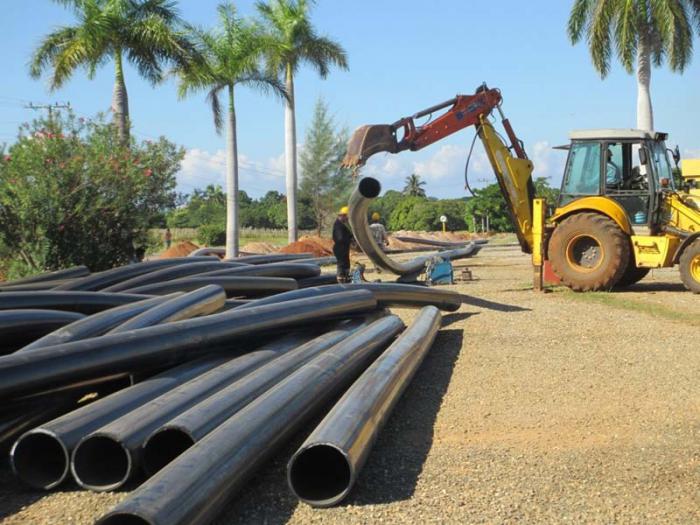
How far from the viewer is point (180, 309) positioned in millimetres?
6305

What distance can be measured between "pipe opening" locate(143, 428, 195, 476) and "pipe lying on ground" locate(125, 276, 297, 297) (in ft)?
14.2

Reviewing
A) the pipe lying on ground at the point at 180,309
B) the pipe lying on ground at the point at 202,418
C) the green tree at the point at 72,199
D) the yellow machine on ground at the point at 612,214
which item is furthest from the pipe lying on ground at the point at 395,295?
the green tree at the point at 72,199

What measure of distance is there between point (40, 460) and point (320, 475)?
1618 mm

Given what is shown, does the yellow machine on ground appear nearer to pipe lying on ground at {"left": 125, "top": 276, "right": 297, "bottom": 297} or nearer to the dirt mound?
pipe lying on ground at {"left": 125, "top": 276, "right": 297, "bottom": 297}

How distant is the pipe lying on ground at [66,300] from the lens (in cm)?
651

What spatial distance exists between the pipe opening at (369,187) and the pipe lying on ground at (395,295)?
2.09 metres

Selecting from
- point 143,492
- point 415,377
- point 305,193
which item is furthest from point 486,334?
point 305,193

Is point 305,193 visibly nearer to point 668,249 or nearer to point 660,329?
point 668,249

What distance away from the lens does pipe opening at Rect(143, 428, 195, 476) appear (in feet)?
13.1

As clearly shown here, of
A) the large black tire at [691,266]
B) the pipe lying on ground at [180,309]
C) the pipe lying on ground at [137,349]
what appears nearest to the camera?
the pipe lying on ground at [137,349]

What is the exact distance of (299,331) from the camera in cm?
674

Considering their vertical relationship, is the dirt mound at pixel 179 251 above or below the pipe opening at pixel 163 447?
above

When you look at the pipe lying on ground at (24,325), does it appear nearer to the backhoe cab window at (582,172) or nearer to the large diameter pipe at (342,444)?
the large diameter pipe at (342,444)

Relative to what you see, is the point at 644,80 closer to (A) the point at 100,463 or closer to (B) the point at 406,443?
(B) the point at 406,443
